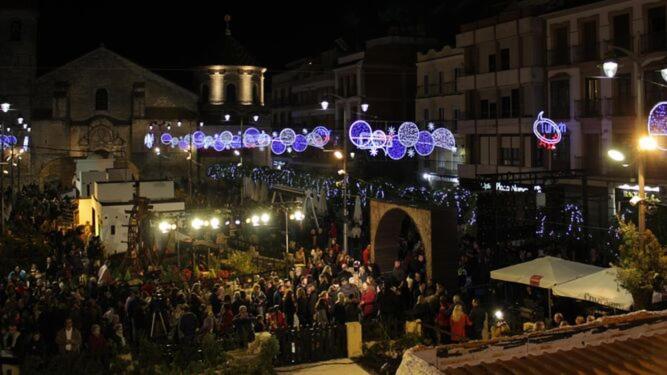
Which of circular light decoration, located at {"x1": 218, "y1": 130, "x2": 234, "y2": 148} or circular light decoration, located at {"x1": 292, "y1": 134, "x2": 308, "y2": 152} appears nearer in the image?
circular light decoration, located at {"x1": 292, "y1": 134, "x2": 308, "y2": 152}

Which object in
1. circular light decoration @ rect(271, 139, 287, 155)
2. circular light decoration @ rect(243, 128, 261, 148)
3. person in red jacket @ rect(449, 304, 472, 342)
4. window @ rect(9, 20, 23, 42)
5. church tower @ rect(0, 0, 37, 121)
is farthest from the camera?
window @ rect(9, 20, 23, 42)

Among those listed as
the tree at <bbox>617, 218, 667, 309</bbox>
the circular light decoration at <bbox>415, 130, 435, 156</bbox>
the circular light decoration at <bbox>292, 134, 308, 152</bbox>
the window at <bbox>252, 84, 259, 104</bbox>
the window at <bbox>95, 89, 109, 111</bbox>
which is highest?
the window at <bbox>252, 84, 259, 104</bbox>

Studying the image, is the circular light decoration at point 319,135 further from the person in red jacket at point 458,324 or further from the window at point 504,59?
the person in red jacket at point 458,324

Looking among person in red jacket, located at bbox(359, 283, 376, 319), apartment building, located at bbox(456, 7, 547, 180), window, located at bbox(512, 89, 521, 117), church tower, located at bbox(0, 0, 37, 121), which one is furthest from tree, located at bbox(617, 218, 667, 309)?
church tower, located at bbox(0, 0, 37, 121)

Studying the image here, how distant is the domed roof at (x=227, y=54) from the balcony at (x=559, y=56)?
114 ft

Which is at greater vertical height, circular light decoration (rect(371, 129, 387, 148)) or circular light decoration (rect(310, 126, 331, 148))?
circular light decoration (rect(310, 126, 331, 148))

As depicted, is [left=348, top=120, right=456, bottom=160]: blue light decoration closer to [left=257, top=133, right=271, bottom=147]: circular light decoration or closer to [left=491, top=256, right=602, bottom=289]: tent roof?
[left=491, top=256, right=602, bottom=289]: tent roof

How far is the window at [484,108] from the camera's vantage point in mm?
36781

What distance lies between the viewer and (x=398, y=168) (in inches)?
1884

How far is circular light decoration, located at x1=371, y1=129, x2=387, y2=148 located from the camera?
2425 centimetres

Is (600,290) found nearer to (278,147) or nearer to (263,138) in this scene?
(278,147)

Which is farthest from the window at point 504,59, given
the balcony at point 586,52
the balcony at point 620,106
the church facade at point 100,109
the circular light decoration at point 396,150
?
the church facade at point 100,109

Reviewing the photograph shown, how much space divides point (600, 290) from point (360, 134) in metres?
11.4

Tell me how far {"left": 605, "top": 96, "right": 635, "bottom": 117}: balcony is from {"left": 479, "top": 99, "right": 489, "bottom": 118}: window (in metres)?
7.80
